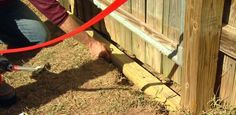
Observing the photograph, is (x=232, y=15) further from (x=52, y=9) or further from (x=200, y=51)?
(x=52, y=9)

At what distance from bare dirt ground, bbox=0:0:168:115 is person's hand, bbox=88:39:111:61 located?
Result: 0.06m

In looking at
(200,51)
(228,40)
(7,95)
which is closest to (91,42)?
(7,95)

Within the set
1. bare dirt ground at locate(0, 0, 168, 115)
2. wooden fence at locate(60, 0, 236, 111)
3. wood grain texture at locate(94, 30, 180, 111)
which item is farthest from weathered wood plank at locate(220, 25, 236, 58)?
bare dirt ground at locate(0, 0, 168, 115)

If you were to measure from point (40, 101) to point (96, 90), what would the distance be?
43cm

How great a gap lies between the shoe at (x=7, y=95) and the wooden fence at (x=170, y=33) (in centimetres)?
97

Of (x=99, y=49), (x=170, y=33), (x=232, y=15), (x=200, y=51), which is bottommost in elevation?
(x=99, y=49)

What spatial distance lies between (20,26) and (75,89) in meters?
1.01

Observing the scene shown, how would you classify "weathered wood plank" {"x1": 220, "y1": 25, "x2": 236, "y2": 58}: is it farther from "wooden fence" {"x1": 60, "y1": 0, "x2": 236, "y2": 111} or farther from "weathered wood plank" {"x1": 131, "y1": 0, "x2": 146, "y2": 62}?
"weathered wood plank" {"x1": 131, "y1": 0, "x2": 146, "y2": 62}

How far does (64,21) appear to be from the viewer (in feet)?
10.9

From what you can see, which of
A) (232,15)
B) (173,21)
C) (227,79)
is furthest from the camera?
(173,21)

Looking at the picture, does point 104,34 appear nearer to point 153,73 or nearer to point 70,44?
point 70,44

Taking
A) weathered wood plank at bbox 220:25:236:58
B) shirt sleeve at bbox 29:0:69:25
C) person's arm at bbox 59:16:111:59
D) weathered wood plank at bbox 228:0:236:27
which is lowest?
person's arm at bbox 59:16:111:59

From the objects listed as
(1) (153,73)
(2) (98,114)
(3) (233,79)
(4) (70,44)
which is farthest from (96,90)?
(3) (233,79)

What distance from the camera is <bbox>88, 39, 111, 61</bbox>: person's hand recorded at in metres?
3.40
